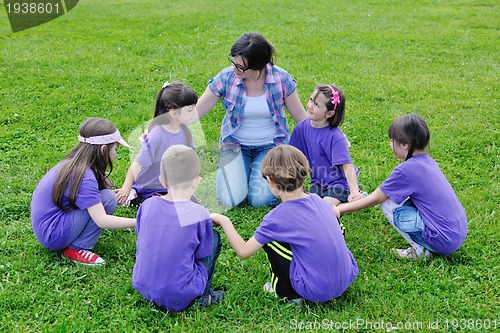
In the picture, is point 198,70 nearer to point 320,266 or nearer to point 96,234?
point 96,234

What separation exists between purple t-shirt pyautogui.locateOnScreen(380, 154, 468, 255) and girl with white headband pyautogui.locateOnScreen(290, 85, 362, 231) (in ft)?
1.84

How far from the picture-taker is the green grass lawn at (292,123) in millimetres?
3352

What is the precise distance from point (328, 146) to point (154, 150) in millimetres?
1472

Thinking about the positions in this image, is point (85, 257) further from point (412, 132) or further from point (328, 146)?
point (412, 132)

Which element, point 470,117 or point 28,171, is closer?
point 28,171

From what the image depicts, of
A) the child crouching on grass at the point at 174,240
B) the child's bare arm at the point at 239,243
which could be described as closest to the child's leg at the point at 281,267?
the child's bare arm at the point at 239,243

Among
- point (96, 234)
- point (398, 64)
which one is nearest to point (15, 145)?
point (96, 234)

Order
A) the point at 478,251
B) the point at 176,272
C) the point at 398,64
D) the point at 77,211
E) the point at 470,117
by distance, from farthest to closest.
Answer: the point at 398,64
the point at 470,117
the point at 478,251
the point at 77,211
the point at 176,272

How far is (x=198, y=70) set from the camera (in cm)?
816

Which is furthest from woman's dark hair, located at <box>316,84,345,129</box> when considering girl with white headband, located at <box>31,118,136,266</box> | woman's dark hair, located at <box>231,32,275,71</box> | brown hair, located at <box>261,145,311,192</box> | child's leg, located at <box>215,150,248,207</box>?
girl with white headband, located at <box>31,118,136,266</box>

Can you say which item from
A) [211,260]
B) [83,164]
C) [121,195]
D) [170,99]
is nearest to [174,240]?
[211,260]

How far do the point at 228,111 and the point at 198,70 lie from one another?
3.48 meters

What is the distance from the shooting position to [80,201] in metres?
3.64

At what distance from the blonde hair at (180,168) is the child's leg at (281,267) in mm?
684
